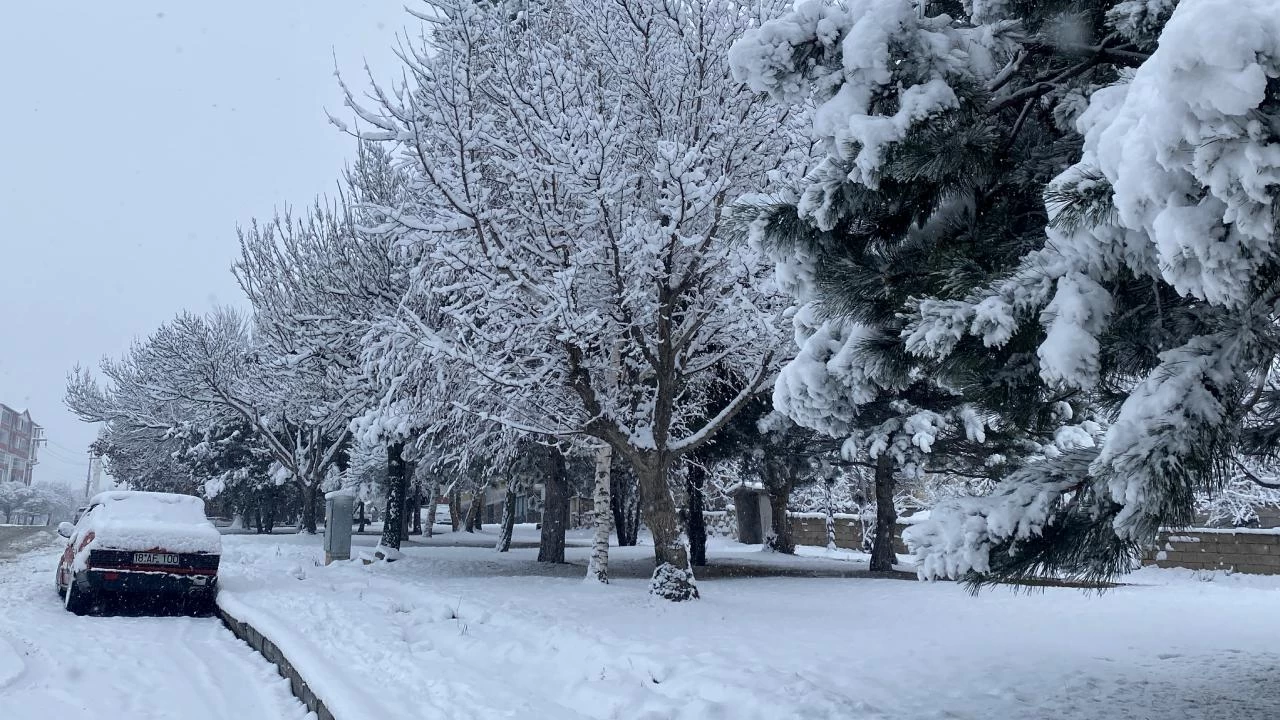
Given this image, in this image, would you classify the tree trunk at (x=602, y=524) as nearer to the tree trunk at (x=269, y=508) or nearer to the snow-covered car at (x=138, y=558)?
the snow-covered car at (x=138, y=558)

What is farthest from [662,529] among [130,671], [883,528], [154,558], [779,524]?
[779,524]

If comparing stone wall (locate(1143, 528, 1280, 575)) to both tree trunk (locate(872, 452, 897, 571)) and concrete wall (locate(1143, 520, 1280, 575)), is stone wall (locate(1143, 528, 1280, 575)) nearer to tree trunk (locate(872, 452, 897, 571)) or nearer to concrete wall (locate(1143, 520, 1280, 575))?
concrete wall (locate(1143, 520, 1280, 575))

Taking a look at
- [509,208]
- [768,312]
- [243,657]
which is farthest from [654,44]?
[243,657]

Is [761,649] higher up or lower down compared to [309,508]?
lower down

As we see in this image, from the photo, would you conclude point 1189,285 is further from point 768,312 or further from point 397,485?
point 397,485

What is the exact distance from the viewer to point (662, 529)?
1095 centimetres

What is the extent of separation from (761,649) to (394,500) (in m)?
14.1

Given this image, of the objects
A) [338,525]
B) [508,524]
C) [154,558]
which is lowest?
[508,524]

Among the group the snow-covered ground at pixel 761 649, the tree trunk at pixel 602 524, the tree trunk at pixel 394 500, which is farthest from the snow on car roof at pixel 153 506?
the tree trunk at pixel 394 500

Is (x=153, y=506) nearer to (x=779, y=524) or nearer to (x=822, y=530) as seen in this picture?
(x=779, y=524)

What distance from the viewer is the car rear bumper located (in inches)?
392

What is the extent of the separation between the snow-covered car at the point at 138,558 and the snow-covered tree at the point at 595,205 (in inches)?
144

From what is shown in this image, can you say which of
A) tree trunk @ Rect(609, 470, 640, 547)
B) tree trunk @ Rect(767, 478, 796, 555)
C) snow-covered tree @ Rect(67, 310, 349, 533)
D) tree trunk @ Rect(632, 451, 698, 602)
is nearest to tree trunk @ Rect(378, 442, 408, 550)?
snow-covered tree @ Rect(67, 310, 349, 533)

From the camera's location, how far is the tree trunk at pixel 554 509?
1772 cm
